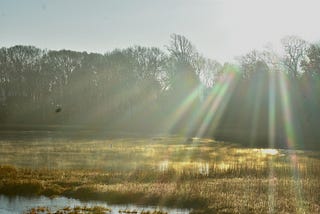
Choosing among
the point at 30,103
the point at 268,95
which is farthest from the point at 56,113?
the point at 268,95

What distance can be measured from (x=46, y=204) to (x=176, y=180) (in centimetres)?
926

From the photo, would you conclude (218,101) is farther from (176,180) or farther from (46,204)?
(46,204)

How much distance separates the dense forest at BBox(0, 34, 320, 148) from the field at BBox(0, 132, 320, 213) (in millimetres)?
40717

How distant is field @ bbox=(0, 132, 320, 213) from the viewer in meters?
24.6

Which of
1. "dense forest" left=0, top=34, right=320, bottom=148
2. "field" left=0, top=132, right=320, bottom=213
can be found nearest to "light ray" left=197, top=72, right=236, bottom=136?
"dense forest" left=0, top=34, right=320, bottom=148

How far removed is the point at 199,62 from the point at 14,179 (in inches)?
3959

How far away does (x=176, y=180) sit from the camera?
30.9 meters

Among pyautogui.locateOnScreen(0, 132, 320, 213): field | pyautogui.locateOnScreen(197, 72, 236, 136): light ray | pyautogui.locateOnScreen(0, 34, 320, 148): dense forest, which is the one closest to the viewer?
pyautogui.locateOnScreen(0, 132, 320, 213): field

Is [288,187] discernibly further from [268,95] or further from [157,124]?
[157,124]

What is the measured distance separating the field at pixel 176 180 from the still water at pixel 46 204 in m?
0.93

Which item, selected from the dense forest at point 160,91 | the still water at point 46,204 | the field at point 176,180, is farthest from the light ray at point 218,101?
the still water at point 46,204

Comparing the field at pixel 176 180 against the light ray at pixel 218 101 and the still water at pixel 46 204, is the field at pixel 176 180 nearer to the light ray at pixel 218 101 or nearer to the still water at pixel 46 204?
the still water at pixel 46 204

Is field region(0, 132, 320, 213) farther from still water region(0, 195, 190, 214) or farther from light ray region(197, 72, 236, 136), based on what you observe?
light ray region(197, 72, 236, 136)

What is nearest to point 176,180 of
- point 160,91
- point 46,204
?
point 46,204
